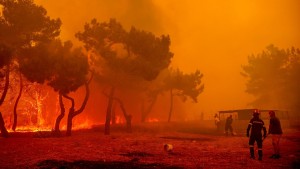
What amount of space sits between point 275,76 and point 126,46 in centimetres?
4657

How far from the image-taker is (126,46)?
131 ft

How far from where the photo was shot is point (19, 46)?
3020 cm

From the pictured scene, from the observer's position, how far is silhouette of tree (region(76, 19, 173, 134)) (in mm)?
35844

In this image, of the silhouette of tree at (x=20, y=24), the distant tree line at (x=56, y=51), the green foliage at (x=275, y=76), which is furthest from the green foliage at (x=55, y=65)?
the green foliage at (x=275, y=76)

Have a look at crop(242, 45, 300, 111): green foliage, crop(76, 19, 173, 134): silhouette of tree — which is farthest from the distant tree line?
crop(242, 45, 300, 111): green foliage

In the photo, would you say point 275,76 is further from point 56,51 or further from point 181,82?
point 56,51

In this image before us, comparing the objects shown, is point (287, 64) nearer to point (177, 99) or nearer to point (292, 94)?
point (292, 94)

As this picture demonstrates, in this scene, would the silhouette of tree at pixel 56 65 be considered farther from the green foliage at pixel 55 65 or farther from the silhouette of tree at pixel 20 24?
the silhouette of tree at pixel 20 24

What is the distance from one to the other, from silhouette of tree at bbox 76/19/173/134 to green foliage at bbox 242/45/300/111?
131 ft

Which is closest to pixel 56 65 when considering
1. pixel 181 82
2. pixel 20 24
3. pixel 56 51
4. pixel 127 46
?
pixel 56 51

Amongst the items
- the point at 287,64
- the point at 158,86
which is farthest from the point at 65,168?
the point at 287,64

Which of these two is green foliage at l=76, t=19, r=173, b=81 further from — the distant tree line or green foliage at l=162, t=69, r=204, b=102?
green foliage at l=162, t=69, r=204, b=102

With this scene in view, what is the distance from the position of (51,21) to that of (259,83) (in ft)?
186

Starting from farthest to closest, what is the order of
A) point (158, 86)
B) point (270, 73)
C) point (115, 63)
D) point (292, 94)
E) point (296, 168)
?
point (270, 73), point (292, 94), point (158, 86), point (115, 63), point (296, 168)
